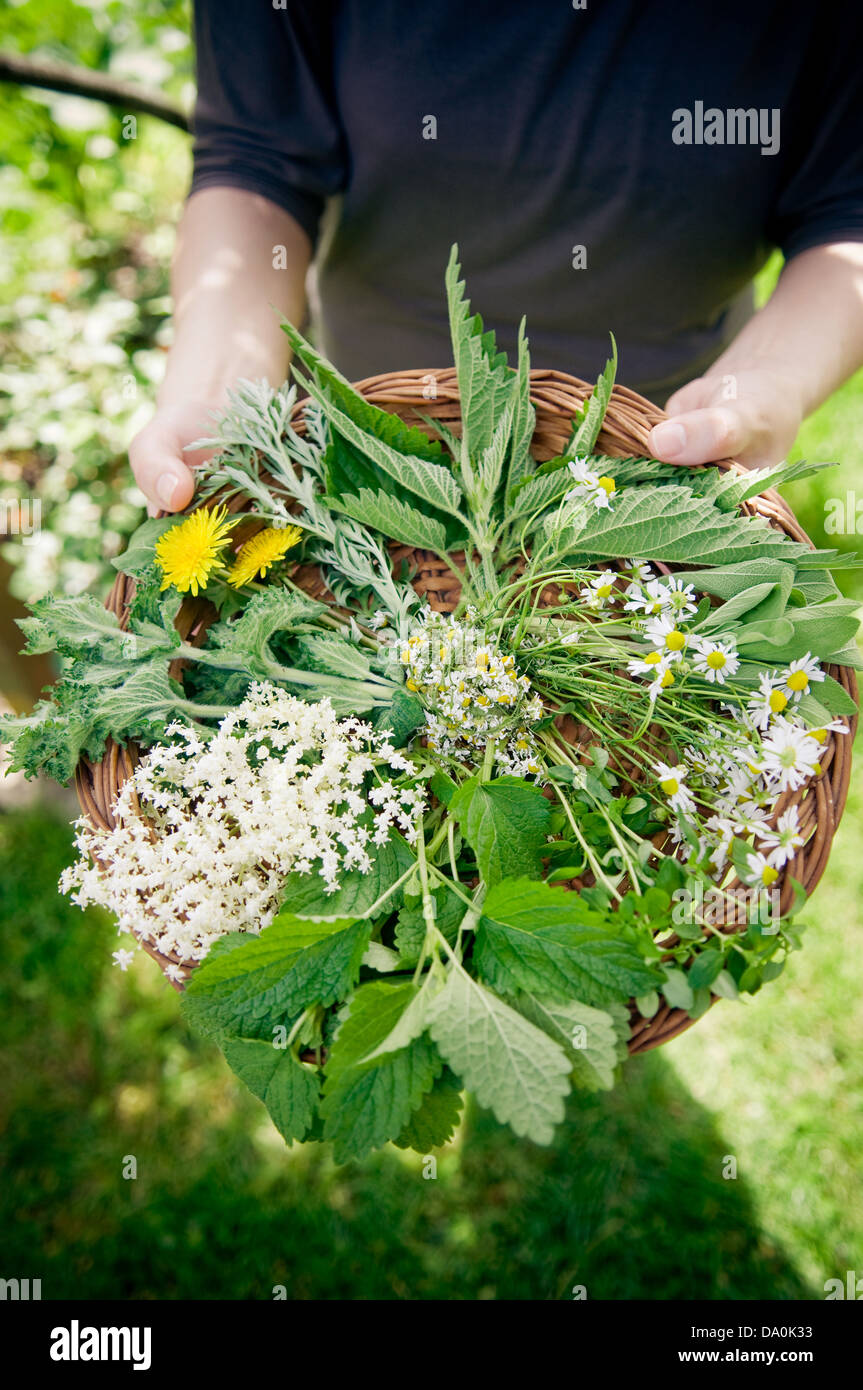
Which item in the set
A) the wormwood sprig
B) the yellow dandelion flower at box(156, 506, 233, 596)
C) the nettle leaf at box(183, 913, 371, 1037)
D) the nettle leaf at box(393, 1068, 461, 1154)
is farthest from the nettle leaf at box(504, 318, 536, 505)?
the nettle leaf at box(393, 1068, 461, 1154)

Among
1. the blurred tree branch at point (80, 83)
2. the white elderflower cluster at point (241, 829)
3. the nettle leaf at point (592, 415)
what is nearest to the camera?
the white elderflower cluster at point (241, 829)

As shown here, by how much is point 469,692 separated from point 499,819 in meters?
0.15

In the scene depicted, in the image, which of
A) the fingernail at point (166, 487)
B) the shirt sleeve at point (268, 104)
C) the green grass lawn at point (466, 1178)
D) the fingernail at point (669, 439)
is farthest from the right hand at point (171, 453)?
the green grass lawn at point (466, 1178)

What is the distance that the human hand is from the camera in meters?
1.02

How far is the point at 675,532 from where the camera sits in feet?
3.16

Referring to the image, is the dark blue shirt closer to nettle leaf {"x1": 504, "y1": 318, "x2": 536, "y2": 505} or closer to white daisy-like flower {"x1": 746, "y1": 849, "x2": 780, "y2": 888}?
nettle leaf {"x1": 504, "y1": 318, "x2": 536, "y2": 505}

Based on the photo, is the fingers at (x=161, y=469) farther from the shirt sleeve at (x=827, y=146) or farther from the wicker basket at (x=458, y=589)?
the shirt sleeve at (x=827, y=146)

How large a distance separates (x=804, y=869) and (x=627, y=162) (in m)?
1.00

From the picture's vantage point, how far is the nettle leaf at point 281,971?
33.2 inches

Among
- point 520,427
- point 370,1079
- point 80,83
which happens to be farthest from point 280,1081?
point 80,83

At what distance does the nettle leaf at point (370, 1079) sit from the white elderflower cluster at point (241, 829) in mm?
142

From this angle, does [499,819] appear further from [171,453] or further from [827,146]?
[827,146]

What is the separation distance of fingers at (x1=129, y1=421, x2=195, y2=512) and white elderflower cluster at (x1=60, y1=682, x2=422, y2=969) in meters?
0.29
